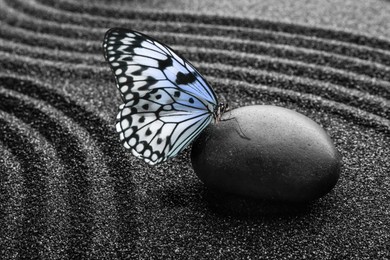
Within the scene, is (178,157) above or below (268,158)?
below

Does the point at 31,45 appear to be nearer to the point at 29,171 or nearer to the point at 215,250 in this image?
the point at 29,171

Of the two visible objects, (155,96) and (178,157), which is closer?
(155,96)

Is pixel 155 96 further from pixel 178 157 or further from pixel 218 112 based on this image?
pixel 178 157

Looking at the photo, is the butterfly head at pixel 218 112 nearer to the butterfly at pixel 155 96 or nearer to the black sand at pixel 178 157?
the butterfly at pixel 155 96

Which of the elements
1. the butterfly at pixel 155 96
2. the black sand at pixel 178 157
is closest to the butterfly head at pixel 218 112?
the butterfly at pixel 155 96

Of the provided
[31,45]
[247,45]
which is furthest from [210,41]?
[31,45]

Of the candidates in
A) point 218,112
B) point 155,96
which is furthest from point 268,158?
point 155,96
